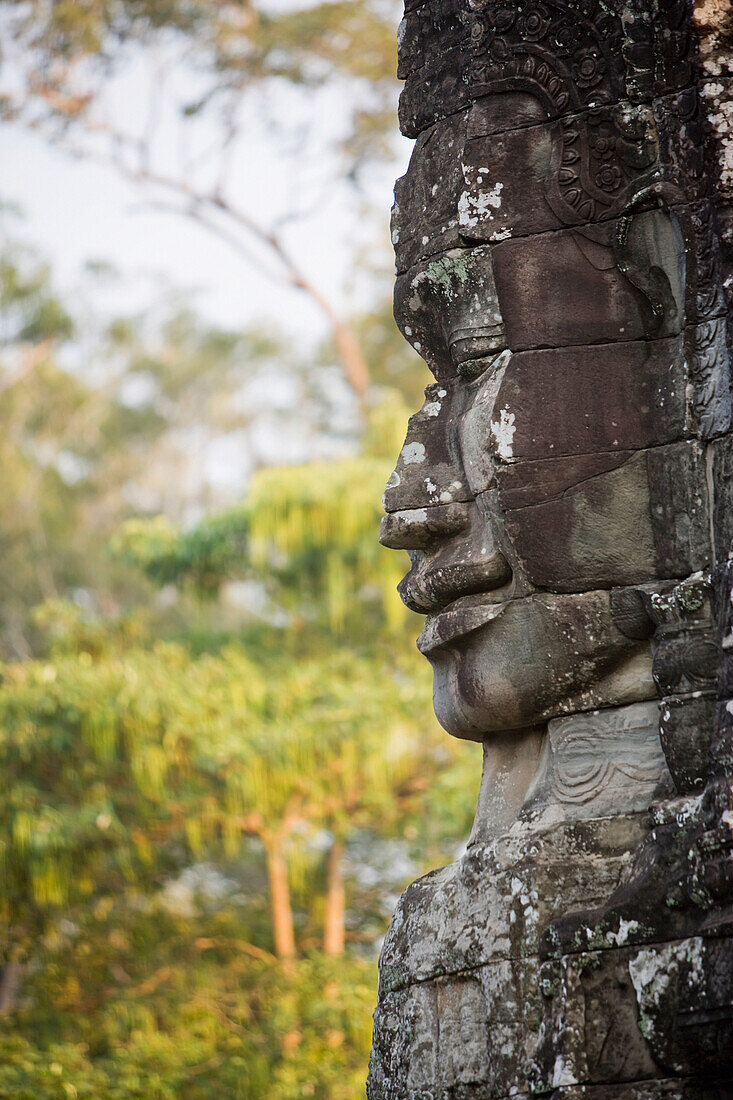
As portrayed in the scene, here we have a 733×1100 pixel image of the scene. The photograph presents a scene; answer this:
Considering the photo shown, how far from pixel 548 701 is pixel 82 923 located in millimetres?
9975

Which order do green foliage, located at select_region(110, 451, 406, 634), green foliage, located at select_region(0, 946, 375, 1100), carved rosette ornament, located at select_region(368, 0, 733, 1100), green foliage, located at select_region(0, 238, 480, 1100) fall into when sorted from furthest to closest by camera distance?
green foliage, located at select_region(110, 451, 406, 634)
green foliage, located at select_region(0, 238, 480, 1100)
green foliage, located at select_region(0, 946, 375, 1100)
carved rosette ornament, located at select_region(368, 0, 733, 1100)

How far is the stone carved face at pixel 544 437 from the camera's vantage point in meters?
3.95

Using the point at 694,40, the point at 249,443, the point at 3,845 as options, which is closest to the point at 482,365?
the point at 694,40

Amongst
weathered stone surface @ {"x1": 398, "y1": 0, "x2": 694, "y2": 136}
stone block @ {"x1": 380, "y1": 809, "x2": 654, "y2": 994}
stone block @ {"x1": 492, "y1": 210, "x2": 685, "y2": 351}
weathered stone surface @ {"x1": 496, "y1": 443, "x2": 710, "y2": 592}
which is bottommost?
stone block @ {"x1": 380, "y1": 809, "x2": 654, "y2": 994}

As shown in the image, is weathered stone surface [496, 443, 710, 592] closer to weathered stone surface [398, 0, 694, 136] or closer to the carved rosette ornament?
the carved rosette ornament

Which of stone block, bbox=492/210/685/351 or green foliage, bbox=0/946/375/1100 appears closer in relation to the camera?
stone block, bbox=492/210/685/351

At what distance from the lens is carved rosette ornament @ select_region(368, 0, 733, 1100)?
361cm

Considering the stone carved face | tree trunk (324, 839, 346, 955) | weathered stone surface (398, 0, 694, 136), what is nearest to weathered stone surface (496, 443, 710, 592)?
the stone carved face

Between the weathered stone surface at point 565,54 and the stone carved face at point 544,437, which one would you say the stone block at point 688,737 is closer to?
the stone carved face at point 544,437

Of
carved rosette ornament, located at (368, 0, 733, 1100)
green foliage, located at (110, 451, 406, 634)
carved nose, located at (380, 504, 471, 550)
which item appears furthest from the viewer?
green foliage, located at (110, 451, 406, 634)

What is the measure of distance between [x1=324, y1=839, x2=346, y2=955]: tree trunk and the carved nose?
921cm

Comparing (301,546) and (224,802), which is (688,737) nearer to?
(224,802)

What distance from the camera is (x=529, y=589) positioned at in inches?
159

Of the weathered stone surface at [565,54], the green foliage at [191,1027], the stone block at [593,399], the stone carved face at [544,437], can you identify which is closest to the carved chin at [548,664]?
the stone carved face at [544,437]
